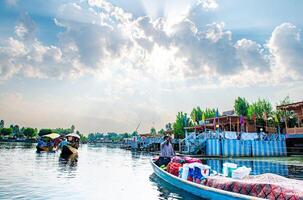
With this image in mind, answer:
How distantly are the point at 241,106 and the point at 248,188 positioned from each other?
196 ft

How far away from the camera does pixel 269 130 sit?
47.3 m

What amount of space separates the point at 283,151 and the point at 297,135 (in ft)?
14.6

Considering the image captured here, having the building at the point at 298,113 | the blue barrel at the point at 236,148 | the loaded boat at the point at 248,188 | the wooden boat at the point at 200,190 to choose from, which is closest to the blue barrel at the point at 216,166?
the wooden boat at the point at 200,190

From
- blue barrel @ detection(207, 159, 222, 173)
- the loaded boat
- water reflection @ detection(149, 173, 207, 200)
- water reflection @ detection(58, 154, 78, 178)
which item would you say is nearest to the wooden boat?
the loaded boat

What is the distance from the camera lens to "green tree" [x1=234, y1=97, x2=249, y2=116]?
64938 millimetres

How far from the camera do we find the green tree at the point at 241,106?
2557 inches

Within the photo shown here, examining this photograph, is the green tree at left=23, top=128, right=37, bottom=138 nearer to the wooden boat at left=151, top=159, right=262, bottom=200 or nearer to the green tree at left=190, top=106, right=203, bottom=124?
the green tree at left=190, top=106, right=203, bottom=124

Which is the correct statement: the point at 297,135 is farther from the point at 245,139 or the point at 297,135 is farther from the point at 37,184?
the point at 37,184

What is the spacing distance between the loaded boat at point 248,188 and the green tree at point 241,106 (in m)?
56.0

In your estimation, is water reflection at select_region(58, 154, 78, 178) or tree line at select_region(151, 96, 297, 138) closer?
water reflection at select_region(58, 154, 78, 178)

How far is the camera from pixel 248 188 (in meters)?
8.64

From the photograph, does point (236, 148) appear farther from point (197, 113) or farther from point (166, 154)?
point (197, 113)

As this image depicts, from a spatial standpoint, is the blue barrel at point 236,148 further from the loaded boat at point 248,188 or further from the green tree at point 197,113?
the green tree at point 197,113

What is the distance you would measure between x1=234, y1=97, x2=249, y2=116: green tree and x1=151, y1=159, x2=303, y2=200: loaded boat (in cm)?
5600
